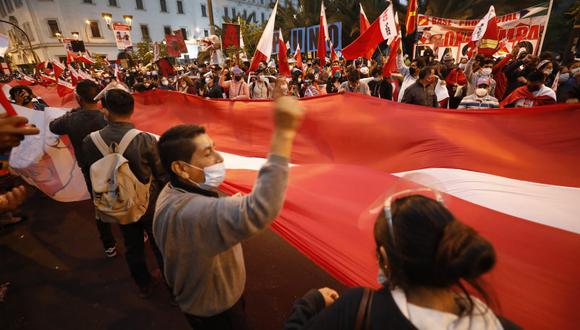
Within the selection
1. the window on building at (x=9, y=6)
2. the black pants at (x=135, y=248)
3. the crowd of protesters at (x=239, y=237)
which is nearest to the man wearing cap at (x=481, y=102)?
the crowd of protesters at (x=239, y=237)

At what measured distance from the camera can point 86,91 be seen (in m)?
3.18

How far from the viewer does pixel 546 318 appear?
1.45 m

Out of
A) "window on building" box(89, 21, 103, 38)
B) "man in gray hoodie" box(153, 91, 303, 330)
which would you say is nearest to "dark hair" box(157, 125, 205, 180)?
"man in gray hoodie" box(153, 91, 303, 330)

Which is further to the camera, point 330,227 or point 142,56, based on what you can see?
point 142,56

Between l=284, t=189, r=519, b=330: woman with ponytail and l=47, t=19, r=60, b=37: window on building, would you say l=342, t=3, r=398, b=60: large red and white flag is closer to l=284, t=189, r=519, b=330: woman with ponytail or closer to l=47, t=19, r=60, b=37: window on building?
l=284, t=189, r=519, b=330: woman with ponytail

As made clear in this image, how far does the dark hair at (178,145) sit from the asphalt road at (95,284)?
2.00 metres

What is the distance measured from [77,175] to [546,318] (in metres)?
6.08

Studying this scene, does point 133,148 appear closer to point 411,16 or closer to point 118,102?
point 118,102

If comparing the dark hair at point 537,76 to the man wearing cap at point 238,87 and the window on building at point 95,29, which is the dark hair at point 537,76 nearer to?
the man wearing cap at point 238,87

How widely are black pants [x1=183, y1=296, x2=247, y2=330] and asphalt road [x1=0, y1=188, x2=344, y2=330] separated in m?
1.07

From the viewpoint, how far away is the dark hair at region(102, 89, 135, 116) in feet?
8.50

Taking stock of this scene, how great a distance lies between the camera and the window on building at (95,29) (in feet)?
137

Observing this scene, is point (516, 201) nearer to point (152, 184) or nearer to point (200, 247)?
point (200, 247)

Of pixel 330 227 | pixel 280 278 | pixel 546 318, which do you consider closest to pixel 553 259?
pixel 546 318
